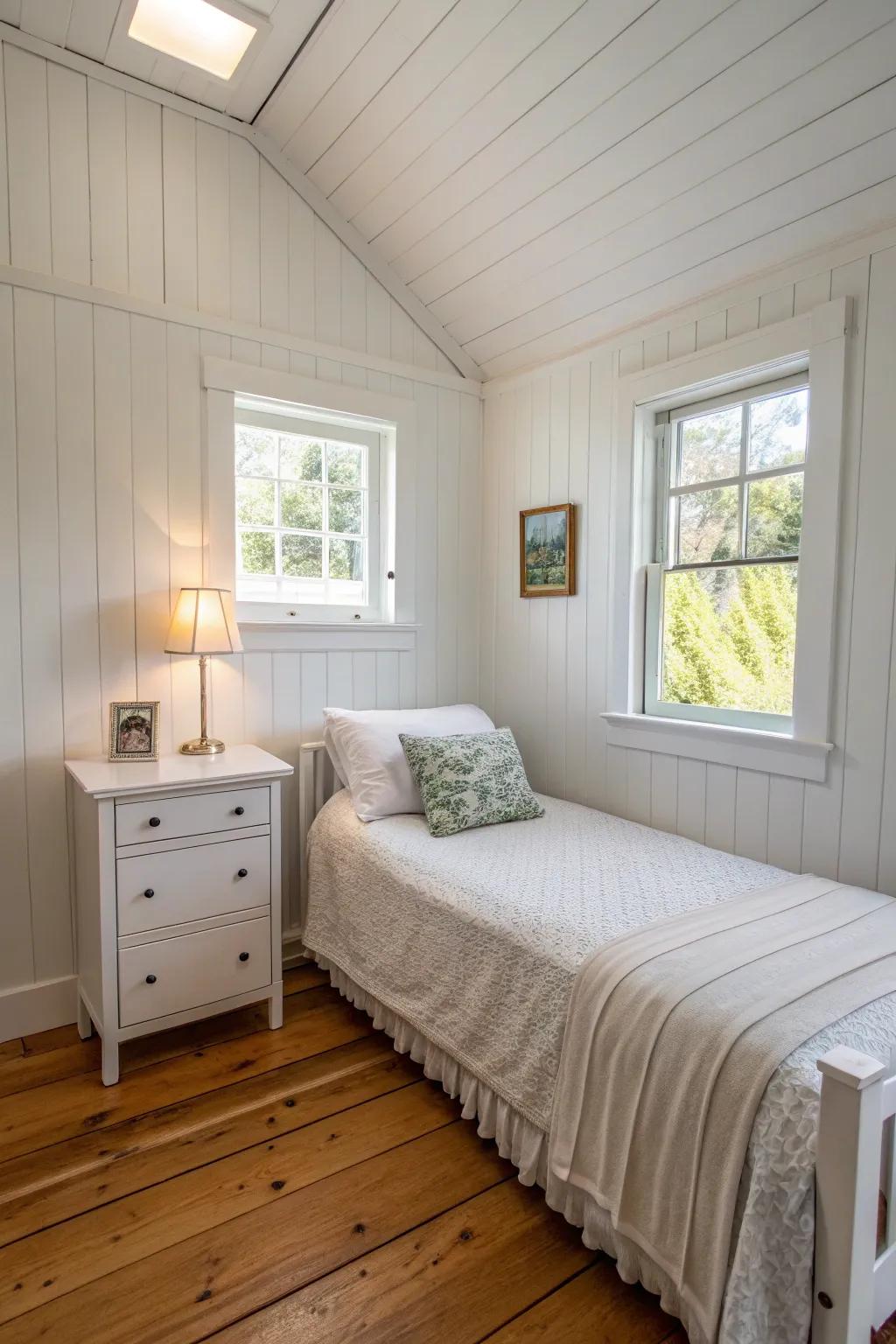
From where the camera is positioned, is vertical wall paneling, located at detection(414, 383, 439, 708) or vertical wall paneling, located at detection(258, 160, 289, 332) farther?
vertical wall paneling, located at detection(414, 383, 439, 708)

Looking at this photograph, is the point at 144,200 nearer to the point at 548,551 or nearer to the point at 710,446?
the point at 548,551

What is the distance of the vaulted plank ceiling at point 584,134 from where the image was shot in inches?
66.5

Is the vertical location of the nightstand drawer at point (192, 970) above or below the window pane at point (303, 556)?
below

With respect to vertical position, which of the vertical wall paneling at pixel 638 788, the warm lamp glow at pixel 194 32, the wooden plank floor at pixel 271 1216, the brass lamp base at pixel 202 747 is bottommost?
the wooden plank floor at pixel 271 1216

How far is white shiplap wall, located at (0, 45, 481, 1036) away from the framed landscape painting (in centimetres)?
95

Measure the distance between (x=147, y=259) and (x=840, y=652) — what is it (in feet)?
7.91

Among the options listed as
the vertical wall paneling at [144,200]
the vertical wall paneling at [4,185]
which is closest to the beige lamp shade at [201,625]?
the vertical wall paneling at [144,200]

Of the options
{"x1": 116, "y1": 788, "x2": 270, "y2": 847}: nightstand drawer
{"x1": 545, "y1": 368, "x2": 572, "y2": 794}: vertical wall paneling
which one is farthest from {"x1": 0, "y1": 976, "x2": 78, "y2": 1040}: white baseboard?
{"x1": 545, "y1": 368, "x2": 572, "y2": 794}: vertical wall paneling

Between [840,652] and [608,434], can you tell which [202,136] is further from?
[840,652]

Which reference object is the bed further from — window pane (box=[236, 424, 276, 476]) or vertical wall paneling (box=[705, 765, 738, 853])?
window pane (box=[236, 424, 276, 476])

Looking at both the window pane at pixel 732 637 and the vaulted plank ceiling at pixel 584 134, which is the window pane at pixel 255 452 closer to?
the vaulted plank ceiling at pixel 584 134

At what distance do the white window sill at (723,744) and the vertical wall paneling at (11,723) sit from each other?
6.28 feet

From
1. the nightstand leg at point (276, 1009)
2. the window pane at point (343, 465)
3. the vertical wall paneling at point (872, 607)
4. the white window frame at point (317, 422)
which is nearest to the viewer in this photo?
the vertical wall paneling at point (872, 607)

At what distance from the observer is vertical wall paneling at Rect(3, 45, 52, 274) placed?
210 cm
